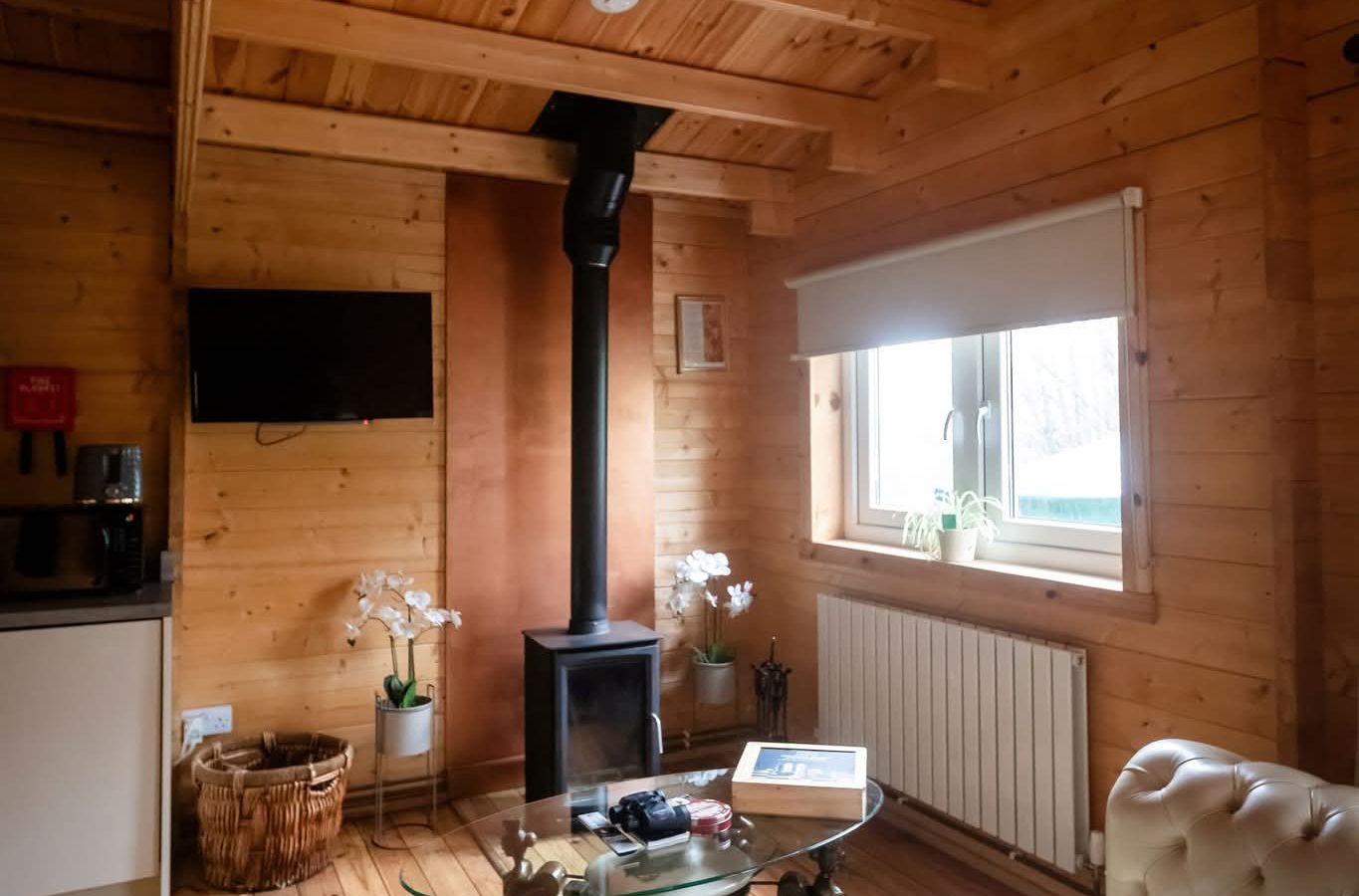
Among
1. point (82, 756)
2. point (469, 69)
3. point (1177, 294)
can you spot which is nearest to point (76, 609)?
point (82, 756)

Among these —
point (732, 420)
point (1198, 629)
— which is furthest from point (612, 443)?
point (1198, 629)

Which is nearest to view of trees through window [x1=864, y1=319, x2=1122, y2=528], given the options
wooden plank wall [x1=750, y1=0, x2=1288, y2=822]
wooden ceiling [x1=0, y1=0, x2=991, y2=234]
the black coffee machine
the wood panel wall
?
wooden plank wall [x1=750, y1=0, x2=1288, y2=822]

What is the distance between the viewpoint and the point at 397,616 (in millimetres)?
3166

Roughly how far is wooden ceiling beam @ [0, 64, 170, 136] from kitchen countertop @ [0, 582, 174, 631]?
4.69 feet

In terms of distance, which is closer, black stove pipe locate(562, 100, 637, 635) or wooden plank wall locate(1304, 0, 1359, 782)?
wooden plank wall locate(1304, 0, 1359, 782)

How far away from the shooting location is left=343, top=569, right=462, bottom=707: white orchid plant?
3.18 meters

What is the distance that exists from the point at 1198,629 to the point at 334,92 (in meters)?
2.90

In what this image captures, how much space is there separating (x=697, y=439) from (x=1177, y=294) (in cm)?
205

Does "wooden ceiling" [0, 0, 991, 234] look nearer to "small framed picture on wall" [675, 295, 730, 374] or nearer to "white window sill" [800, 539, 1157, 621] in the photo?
"small framed picture on wall" [675, 295, 730, 374]

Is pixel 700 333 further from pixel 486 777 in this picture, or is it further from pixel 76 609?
pixel 76 609

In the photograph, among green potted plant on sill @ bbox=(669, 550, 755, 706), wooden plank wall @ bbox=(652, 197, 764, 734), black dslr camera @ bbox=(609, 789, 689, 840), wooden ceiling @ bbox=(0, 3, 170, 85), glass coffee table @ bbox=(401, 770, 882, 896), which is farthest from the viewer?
wooden plank wall @ bbox=(652, 197, 764, 734)

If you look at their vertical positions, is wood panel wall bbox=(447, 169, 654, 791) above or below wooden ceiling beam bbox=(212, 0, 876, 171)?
below

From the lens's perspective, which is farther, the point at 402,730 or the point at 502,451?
the point at 502,451

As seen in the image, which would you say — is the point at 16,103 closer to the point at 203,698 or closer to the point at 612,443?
the point at 203,698
